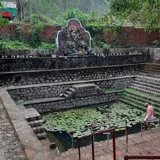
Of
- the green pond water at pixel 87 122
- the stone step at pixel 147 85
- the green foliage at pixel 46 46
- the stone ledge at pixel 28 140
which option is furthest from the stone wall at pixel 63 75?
the stone ledge at pixel 28 140

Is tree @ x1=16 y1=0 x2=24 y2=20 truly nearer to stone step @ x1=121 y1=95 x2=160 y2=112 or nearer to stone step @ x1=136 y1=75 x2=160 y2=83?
stone step @ x1=136 y1=75 x2=160 y2=83

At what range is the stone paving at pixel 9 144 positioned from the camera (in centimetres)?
294

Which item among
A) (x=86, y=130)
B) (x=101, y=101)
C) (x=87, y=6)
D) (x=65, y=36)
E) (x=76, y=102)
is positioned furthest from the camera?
(x=87, y=6)

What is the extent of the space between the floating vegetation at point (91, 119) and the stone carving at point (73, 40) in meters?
4.00

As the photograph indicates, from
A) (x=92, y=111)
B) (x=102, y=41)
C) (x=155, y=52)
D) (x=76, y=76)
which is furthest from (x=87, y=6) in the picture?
(x=92, y=111)

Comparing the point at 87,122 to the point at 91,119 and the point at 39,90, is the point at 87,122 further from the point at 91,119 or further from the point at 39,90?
the point at 39,90

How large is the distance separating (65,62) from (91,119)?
430cm

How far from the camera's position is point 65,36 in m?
11.5

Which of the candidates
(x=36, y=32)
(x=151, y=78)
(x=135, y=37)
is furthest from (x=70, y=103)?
(x=135, y=37)

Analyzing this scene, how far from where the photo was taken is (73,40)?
463 inches

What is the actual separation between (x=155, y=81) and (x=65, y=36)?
20.0 feet

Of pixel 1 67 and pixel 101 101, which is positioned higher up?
pixel 1 67

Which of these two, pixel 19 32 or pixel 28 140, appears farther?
pixel 19 32

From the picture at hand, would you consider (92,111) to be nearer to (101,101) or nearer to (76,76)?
(101,101)
